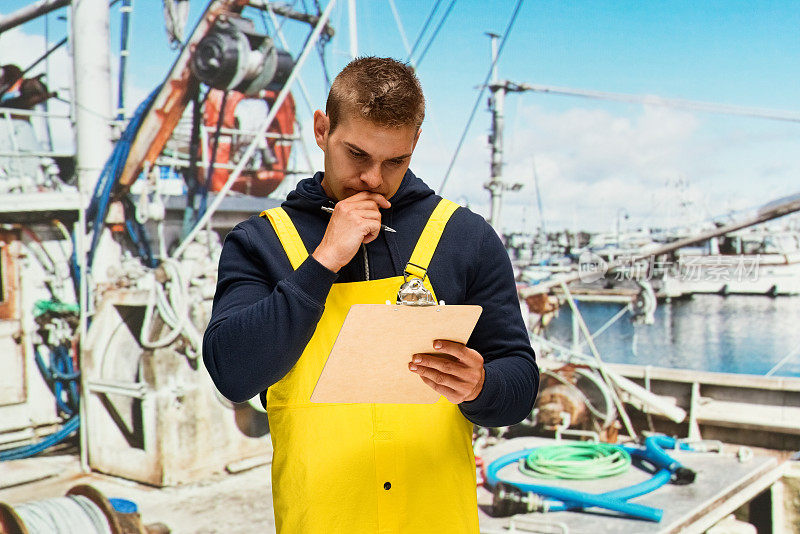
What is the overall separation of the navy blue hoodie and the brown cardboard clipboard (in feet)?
0.21

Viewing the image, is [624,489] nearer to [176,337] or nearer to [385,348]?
[176,337]

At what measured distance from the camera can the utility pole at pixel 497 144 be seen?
3730mm

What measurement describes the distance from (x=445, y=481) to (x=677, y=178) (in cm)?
288

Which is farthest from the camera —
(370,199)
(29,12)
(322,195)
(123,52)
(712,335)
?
(712,335)

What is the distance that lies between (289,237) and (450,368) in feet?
1.06

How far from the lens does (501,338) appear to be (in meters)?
1.10

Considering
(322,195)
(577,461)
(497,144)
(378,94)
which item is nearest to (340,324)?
(322,195)

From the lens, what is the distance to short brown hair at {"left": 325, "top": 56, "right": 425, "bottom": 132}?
101 cm

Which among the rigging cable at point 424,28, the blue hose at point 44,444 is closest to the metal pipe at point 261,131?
the rigging cable at point 424,28

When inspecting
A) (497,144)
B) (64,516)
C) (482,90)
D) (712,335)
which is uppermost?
(482,90)

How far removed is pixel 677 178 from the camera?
3.53 meters

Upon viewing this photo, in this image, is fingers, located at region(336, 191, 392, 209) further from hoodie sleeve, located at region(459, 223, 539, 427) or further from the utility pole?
the utility pole

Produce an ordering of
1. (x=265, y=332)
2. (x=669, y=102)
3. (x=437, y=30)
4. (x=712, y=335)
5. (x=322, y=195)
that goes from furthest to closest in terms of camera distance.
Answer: (x=437, y=30) → (x=669, y=102) → (x=712, y=335) → (x=322, y=195) → (x=265, y=332)

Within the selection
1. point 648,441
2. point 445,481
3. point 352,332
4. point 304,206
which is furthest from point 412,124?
point 648,441
